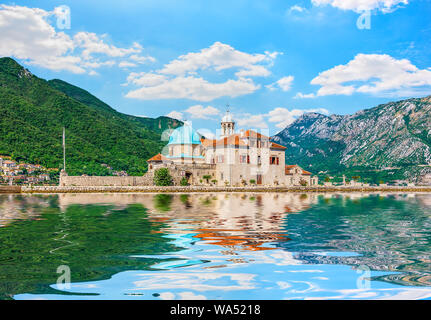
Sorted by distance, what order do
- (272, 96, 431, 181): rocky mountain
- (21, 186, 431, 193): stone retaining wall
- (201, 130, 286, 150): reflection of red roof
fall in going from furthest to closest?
1. (272, 96, 431, 181): rocky mountain
2. (201, 130, 286, 150): reflection of red roof
3. (21, 186, 431, 193): stone retaining wall

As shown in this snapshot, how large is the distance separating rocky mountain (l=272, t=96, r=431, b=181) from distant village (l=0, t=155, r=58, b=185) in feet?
248

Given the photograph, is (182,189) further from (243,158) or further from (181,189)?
(243,158)

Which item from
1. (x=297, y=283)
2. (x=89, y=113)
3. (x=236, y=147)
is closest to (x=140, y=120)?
(x=89, y=113)

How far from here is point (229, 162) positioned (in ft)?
197

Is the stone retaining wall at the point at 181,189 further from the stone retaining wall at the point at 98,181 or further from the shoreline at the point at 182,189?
the stone retaining wall at the point at 98,181

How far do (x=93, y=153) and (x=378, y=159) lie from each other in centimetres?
7944

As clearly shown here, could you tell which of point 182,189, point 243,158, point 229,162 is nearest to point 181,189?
point 182,189

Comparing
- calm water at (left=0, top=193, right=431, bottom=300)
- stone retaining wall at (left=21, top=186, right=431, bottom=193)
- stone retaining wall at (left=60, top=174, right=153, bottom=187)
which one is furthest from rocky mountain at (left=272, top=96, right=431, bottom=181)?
calm water at (left=0, top=193, right=431, bottom=300)

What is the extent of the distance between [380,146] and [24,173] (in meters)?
97.3

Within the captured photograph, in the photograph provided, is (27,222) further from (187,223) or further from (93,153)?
(93,153)

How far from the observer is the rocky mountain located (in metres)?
100

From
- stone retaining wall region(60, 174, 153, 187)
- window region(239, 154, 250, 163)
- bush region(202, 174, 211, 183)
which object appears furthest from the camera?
bush region(202, 174, 211, 183)

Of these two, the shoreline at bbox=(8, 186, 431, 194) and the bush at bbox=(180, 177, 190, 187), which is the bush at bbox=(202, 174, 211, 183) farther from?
the shoreline at bbox=(8, 186, 431, 194)

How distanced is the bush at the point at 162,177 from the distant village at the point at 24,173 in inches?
597
